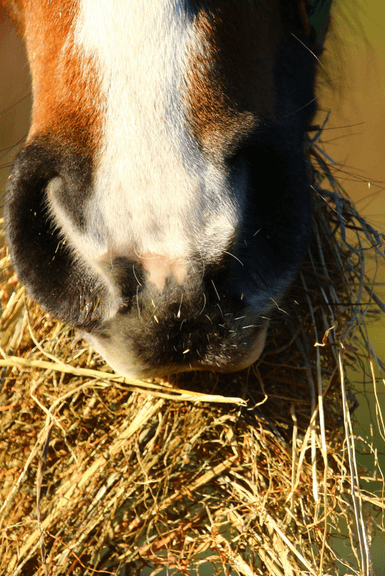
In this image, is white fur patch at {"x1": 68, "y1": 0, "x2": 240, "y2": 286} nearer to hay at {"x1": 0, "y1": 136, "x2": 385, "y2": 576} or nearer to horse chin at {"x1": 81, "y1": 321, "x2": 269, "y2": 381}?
horse chin at {"x1": 81, "y1": 321, "x2": 269, "y2": 381}

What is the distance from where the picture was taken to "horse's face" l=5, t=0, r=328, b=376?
595mm

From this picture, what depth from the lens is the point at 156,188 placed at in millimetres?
585

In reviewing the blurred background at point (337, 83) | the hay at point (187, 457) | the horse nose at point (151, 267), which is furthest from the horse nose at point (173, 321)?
the blurred background at point (337, 83)

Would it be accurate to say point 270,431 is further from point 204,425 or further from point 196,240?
point 196,240

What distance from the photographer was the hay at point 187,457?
0.81m

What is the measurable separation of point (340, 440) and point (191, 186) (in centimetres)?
56

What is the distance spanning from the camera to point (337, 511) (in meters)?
0.89

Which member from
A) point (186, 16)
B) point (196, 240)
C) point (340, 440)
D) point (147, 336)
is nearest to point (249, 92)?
point (186, 16)

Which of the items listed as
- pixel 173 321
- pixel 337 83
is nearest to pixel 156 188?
pixel 173 321

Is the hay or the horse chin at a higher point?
the horse chin

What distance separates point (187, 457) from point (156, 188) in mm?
482

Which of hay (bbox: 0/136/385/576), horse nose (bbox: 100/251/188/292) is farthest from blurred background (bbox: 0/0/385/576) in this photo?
horse nose (bbox: 100/251/188/292)

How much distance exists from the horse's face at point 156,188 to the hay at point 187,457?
0.20 meters

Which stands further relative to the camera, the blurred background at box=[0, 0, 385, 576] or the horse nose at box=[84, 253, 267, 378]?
the blurred background at box=[0, 0, 385, 576]
